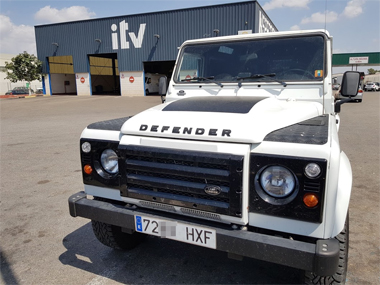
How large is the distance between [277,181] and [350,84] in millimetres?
1968

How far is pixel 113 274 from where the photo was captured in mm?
2854

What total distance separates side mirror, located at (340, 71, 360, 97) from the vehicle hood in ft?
2.23

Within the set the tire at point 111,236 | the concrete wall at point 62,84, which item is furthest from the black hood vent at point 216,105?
the concrete wall at point 62,84

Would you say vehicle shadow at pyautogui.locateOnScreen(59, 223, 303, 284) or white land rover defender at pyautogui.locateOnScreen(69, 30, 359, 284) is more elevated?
white land rover defender at pyautogui.locateOnScreen(69, 30, 359, 284)

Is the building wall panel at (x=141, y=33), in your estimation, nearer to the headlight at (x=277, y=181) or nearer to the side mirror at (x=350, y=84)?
the side mirror at (x=350, y=84)

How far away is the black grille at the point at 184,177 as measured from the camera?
210 cm

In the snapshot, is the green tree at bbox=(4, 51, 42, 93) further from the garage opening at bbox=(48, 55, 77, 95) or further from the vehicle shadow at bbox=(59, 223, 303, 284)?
the vehicle shadow at bbox=(59, 223, 303, 284)

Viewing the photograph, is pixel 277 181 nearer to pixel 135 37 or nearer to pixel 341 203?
pixel 341 203

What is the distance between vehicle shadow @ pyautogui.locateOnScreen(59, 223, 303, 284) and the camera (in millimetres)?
2748

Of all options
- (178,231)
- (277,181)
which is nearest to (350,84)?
(277,181)

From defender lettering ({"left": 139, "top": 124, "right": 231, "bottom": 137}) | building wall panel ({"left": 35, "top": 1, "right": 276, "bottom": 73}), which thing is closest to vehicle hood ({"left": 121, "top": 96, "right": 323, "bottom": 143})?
defender lettering ({"left": 139, "top": 124, "right": 231, "bottom": 137})

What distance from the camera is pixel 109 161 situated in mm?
2674

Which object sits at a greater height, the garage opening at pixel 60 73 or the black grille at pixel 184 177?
the garage opening at pixel 60 73

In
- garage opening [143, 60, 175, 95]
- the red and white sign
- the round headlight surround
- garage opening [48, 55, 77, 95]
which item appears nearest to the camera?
the round headlight surround
